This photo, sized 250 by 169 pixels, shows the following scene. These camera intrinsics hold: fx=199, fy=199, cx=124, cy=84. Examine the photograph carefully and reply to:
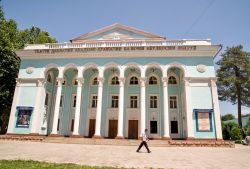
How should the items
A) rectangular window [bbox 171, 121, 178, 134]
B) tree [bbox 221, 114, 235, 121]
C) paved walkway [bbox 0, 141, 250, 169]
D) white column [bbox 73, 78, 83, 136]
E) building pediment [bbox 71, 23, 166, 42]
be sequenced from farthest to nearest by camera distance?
1. tree [bbox 221, 114, 235, 121]
2. building pediment [bbox 71, 23, 166, 42]
3. rectangular window [bbox 171, 121, 178, 134]
4. white column [bbox 73, 78, 83, 136]
5. paved walkway [bbox 0, 141, 250, 169]

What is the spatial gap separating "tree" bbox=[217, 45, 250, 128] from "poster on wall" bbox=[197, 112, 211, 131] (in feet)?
52.1

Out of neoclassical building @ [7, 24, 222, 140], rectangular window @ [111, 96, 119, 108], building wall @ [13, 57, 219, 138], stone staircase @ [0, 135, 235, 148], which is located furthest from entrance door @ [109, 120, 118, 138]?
stone staircase @ [0, 135, 235, 148]

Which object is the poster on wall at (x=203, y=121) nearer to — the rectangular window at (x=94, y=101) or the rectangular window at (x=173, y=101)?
the rectangular window at (x=173, y=101)

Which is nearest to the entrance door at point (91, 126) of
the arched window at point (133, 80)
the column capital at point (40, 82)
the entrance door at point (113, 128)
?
the entrance door at point (113, 128)

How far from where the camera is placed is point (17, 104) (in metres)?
23.1

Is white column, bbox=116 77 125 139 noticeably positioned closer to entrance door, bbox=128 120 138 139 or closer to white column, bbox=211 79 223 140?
entrance door, bbox=128 120 138 139

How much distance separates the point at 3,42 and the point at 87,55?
11.1 metres

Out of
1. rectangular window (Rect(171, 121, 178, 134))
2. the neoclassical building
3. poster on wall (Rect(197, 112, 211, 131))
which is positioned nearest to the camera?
poster on wall (Rect(197, 112, 211, 131))

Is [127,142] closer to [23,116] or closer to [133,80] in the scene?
[133,80]

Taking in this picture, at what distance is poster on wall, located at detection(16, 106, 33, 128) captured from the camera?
2239cm

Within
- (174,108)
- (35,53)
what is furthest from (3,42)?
(174,108)

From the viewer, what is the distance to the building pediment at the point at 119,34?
88.8 feet

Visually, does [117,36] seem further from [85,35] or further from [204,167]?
[204,167]

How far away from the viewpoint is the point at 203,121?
20234mm
